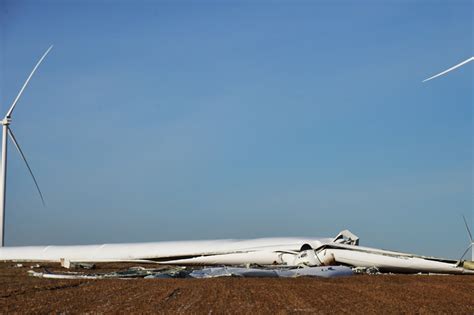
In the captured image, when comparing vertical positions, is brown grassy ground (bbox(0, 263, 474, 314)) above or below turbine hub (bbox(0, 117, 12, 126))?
below

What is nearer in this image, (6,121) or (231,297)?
(231,297)

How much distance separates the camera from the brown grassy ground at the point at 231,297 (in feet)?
37.0

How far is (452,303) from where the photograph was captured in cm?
1281

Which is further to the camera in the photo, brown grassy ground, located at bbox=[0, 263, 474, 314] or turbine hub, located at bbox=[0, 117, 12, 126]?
turbine hub, located at bbox=[0, 117, 12, 126]

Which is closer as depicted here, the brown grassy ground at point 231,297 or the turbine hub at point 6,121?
the brown grassy ground at point 231,297

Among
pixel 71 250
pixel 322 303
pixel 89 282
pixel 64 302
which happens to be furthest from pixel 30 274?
pixel 71 250

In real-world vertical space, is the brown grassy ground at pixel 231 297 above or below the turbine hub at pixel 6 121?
below

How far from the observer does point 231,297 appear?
43.3 ft

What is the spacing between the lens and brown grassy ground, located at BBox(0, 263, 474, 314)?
37.0 ft

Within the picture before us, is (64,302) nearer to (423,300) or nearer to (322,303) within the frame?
(322,303)

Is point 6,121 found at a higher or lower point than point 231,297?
higher

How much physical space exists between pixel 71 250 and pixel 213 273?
17.7 meters

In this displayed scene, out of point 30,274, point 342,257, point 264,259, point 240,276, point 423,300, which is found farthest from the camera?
point 264,259

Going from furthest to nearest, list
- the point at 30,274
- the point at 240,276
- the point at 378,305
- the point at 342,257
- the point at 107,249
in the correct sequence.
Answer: the point at 107,249
the point at 342,257
the point at 30,274
the point at 240,276
the point at 378,305
